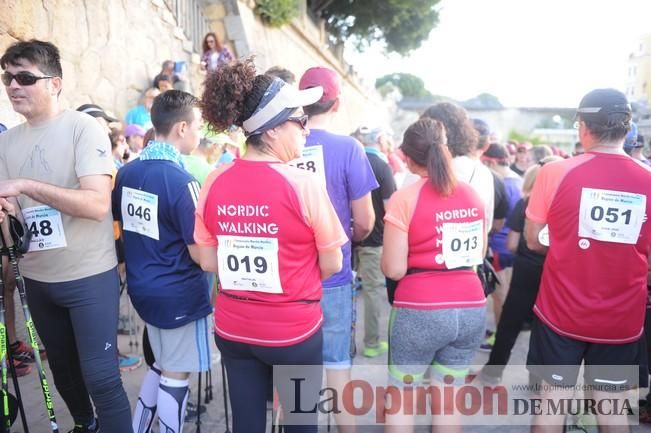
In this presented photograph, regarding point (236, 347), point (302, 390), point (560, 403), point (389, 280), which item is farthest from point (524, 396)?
point (236, 347)

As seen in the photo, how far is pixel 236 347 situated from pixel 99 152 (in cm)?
121

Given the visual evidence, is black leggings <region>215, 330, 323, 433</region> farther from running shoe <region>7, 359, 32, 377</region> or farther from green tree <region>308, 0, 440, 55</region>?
green tree <region>308, 0, 440, 55</region>

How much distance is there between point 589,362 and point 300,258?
178 cm

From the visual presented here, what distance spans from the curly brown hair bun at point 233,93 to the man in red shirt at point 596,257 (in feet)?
5.35

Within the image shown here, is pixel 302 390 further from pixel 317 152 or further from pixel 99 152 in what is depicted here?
pixel 99 152

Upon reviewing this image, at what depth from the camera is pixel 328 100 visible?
2.85m

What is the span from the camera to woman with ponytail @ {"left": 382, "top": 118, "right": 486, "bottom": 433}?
247 cm

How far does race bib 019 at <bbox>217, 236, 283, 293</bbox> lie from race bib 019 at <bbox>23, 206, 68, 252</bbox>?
0.97 m

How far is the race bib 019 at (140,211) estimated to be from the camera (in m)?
2.55

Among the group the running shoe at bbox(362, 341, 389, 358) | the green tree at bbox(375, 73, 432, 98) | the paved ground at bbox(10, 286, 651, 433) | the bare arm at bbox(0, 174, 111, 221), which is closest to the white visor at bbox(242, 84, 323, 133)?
the bare arm at bbox(0, 174, 111, 221)

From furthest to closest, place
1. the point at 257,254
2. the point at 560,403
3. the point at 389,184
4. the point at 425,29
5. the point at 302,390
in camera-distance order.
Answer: the point at 425,29 < the point at 389,184 < the point at 560,403 < the point at 302,390 < the point at 257,254

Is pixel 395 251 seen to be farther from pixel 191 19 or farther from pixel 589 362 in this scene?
pixel 191 19

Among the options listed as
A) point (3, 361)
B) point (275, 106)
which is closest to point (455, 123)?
point (275, 106)

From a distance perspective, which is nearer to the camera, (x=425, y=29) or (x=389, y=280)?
(x=389, y=280)
